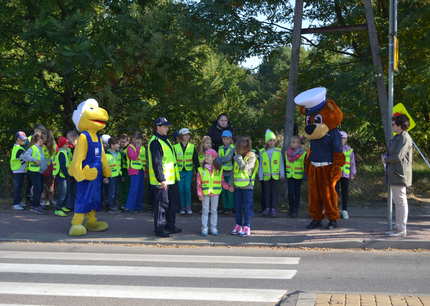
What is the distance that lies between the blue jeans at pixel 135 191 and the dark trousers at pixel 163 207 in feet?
8.09

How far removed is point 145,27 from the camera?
13914 mm

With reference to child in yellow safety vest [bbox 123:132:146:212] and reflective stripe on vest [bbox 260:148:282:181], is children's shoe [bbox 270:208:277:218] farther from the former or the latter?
child in yellow safety vest [bbox 123:132:146:212]

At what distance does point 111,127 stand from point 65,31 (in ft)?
9.32

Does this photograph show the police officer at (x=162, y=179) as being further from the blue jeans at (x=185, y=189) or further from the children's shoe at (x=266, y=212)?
the children's shoe at (x=266, y=212)

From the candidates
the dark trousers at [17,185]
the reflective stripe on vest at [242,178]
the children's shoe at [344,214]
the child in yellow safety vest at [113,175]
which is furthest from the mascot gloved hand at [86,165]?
the children's shoe at [344,214]

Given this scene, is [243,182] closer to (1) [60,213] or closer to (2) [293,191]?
(2) [293,191]

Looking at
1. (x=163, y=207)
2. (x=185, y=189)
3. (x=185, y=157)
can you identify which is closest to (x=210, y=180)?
(x=163, y=207)

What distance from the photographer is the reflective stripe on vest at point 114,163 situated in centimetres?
1260

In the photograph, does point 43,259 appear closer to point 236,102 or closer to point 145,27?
point 145,27

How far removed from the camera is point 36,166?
41.0ft

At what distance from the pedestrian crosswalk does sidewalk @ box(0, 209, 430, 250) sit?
36.6 inches

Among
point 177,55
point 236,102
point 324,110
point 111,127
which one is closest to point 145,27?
point 177,55

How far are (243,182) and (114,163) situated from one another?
12.2ft

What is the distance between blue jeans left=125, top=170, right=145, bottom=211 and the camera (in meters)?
12.4
